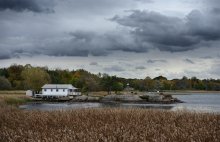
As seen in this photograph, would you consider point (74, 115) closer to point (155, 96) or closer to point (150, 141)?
point (150, 141)

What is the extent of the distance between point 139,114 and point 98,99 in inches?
3630

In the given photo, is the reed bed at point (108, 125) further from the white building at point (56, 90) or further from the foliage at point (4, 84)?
the foliage at point (4, 84)

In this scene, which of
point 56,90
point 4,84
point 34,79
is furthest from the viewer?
point 4,84

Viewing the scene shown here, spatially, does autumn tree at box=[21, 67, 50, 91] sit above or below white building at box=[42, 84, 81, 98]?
above

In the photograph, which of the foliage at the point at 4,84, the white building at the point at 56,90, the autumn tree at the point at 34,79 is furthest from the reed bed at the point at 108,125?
the foliage at the point at 4,84

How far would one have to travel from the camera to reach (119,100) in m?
119

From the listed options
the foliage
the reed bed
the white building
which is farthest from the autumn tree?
the reed bed

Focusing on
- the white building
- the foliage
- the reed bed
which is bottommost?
the reed bed

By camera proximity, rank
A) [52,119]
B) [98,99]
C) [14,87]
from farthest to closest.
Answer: [14,87] < [98,99] < [52,119]

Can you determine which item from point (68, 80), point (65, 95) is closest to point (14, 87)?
point (68, 80)

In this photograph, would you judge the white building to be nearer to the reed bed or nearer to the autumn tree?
the autumn tree

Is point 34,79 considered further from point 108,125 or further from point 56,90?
point 108,125

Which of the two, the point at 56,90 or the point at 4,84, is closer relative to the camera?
the point at 56,90

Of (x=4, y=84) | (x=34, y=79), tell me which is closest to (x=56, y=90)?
(x=34, y=79)
